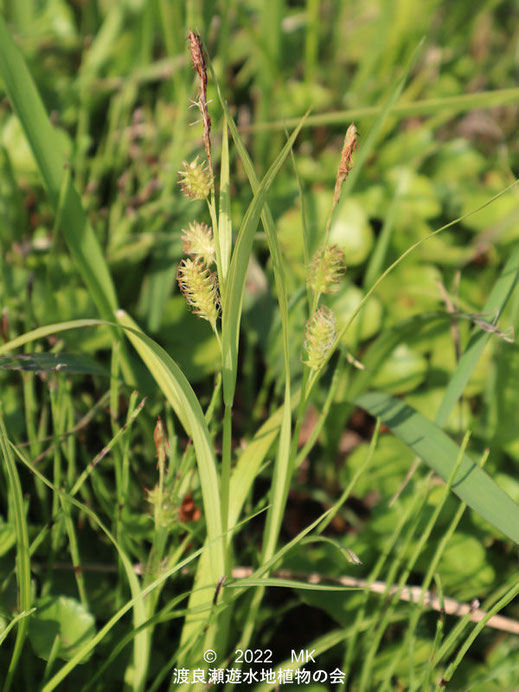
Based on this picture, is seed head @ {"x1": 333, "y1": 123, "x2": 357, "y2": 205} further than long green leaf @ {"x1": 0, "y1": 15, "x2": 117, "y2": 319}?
No

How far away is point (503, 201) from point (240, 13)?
68cm

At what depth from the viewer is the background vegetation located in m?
0.65

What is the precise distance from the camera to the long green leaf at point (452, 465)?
2.08ft

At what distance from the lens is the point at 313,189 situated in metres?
1.40

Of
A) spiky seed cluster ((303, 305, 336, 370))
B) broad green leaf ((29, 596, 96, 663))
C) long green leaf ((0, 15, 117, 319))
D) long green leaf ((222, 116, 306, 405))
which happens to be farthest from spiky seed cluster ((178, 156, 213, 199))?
broad green leaf ((29, 596, 96, 663))

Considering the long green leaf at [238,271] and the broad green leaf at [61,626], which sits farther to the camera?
the broad green leaf at [61,626]

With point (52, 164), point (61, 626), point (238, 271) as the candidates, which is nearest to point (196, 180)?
point (238, 271)

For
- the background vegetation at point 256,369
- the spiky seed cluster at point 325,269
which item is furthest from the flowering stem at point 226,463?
the spiky seed cluster at point 325,269

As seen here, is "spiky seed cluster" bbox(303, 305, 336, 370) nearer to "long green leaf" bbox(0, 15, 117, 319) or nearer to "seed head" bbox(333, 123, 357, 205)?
"seed head" bbox(333, 123, 357, 205)

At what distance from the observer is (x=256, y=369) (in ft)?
3.88

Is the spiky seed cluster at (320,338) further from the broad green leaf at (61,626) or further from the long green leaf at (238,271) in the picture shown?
the broad green leaf at (61,626)

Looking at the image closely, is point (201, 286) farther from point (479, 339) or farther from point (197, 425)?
point (479, 339)

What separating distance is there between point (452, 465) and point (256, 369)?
21.9 inches

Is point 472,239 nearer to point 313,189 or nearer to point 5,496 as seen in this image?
point 313,189
